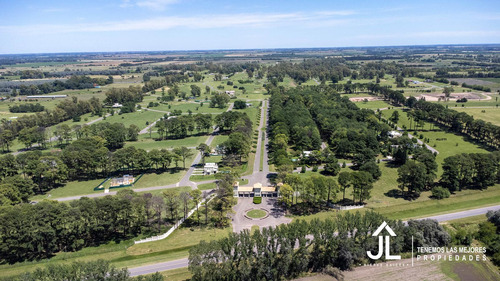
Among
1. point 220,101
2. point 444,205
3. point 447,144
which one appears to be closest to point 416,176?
point 444,205

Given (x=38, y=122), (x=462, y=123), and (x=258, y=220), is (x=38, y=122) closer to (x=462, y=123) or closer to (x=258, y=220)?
(x=258, y=220)

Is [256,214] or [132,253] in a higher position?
[256,214]

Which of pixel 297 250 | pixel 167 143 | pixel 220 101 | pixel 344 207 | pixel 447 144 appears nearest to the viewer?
pixel 297 250

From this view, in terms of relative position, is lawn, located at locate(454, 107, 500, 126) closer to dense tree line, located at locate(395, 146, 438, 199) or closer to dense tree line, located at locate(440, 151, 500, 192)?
dense tree line, located at locate(440, 151, 500, 192)

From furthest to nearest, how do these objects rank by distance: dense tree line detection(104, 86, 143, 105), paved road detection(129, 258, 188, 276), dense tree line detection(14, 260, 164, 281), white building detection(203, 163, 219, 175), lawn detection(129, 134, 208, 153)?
1. dense tree line detection(104, 86, 143, 105)
2. lawn detection(129, 134, 208, 153)
3. white building detection(203, 163, 219, 175)
4. paved road detection(129, 258, 188, 276)
5. dense tree line detection(14, 260, 164, 281)

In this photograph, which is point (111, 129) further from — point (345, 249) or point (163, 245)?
point (345, 249)

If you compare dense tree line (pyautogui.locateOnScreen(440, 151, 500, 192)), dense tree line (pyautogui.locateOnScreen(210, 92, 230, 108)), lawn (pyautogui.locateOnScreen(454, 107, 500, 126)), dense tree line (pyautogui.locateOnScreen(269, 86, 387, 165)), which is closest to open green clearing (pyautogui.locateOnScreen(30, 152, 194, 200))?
dense tree line (pyautogui.locateOnScreen(269, 86, 387, 165))

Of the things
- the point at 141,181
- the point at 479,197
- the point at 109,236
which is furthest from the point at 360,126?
the point at 109,236

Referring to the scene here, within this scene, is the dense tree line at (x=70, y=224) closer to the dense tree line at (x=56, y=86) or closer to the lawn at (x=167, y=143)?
the lawn at (x=167, y=143)

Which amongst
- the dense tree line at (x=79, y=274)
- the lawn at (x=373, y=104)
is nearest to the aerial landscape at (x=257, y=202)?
the dense tree line at (x=79, y=274)
